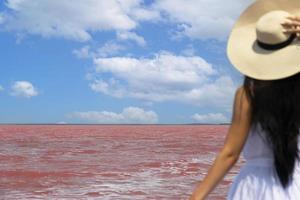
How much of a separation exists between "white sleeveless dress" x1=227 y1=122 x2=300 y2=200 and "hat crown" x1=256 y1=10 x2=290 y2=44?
0.30 metres

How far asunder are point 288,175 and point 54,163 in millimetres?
13274

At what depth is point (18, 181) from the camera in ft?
35.2

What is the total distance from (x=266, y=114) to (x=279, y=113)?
51mm

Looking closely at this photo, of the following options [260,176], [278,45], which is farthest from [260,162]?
[278,45]

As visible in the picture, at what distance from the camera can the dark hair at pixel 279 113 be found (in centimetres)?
197

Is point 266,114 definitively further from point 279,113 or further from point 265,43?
point 265,43

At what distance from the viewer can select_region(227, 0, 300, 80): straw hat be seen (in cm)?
191

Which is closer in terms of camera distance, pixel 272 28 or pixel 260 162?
pixel 272 28

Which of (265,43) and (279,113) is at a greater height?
(265,43)

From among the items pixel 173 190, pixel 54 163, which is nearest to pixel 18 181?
pixel 173 190

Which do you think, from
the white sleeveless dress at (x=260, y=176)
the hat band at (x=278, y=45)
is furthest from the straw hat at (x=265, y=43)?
the white sleeveless dress at (x=260, y=176)

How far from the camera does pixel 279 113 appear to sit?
1989 millimetres

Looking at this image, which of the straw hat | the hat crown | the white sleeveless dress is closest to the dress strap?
the white sleeveless dress

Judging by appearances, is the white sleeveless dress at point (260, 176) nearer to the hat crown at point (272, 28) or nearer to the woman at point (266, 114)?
the woman at point (266, 114)
